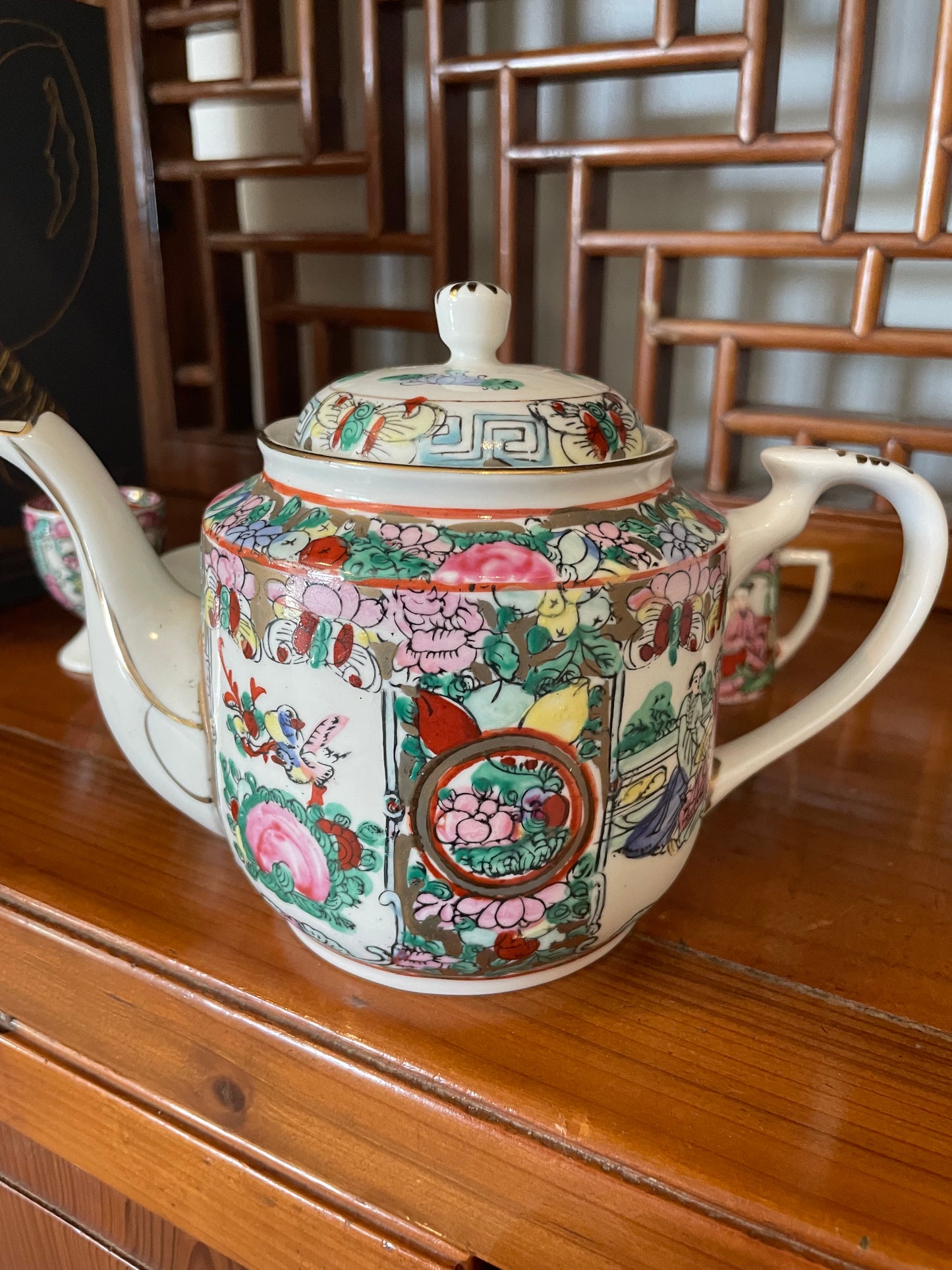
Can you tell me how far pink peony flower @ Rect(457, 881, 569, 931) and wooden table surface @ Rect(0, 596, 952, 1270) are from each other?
0.06 metres

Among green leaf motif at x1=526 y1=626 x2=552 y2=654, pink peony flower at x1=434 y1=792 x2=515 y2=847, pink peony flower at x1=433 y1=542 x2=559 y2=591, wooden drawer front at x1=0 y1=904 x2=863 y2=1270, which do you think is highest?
pink peony flower at x1=433 y1=542 x2=559 y2=591

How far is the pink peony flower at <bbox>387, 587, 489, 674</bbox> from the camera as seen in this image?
1.19 ft

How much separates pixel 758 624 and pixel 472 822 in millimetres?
382

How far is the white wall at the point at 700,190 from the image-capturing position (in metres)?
0.84

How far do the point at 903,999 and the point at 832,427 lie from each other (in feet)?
1.66

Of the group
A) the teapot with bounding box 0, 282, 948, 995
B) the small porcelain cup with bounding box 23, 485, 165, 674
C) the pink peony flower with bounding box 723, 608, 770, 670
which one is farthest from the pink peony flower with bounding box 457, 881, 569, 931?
the small porcelain cup with bounding box 23, 485, 165, 674

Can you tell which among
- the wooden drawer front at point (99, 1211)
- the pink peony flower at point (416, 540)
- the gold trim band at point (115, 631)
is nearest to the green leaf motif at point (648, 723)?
the pink peony flower at point (416, 540)

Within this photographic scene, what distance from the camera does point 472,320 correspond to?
444 millimetres

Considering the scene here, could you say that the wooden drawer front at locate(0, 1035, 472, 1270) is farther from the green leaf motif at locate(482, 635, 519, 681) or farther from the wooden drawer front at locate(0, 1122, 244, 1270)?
the green leaf motif at locate(482, 635, 519, 681)

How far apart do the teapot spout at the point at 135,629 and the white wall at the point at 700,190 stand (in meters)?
0.63

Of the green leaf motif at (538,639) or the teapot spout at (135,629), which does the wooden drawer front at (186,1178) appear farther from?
the green leaf motif at (538,639)

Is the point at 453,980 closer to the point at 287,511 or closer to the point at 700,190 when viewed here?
the point at 287,511

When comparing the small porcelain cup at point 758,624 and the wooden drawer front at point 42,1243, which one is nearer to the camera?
the wooden drawer front at point 42,1243

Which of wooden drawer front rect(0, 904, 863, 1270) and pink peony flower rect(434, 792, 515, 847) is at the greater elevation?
pink peony flower rect(434, 792, 515, 847)
